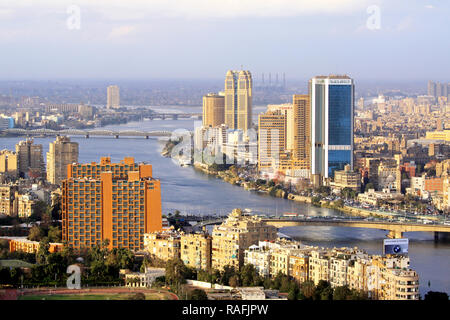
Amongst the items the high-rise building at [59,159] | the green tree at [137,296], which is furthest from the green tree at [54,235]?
the high-rise building at [59,159]

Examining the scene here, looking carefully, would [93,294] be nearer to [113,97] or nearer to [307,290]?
[307,290]

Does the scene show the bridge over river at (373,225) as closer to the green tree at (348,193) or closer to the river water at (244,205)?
the river water at (244,205)

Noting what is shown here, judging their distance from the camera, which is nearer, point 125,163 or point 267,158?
point 125,163

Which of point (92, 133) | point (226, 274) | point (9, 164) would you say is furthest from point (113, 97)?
point (226, 274)

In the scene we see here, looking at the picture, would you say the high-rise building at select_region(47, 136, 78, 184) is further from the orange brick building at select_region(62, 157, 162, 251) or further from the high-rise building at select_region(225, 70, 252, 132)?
the high-rise building at select_region(225, 70, 252, 132)

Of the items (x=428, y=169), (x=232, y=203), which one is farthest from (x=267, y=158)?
(x=232, y=203)
